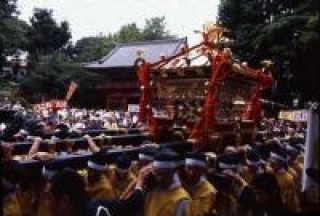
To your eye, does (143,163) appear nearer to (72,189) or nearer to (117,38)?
(72,189)

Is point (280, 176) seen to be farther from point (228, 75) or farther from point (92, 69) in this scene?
point (92, 69)

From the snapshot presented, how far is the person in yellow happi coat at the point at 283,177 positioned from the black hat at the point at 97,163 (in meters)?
1.69

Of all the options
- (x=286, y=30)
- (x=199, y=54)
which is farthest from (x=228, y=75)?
(x=286, y=30)

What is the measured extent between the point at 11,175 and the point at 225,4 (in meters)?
16.3

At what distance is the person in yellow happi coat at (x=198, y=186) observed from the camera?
12.9 ft

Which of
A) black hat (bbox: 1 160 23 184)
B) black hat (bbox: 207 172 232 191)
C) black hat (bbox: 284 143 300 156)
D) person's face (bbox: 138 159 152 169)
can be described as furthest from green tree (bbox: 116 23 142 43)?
black hat (bbox: 1 160 23 184)

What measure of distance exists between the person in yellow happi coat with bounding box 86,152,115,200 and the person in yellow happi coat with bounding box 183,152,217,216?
0.57m

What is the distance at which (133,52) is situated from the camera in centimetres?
2948

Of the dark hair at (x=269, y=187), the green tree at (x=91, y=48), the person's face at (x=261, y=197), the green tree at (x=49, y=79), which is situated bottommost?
the person's face at (x=261, y=197)

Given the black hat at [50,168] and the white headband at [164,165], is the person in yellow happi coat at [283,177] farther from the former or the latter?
the black hat at [50,168]

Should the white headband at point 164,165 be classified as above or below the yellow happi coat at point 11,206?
above

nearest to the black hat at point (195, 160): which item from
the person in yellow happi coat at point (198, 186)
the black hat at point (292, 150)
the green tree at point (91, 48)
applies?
the person in yellow happi coat at point (198, 186)

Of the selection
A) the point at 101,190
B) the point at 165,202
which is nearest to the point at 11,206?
the point at 101,190

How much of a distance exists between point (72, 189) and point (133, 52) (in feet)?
87.7
